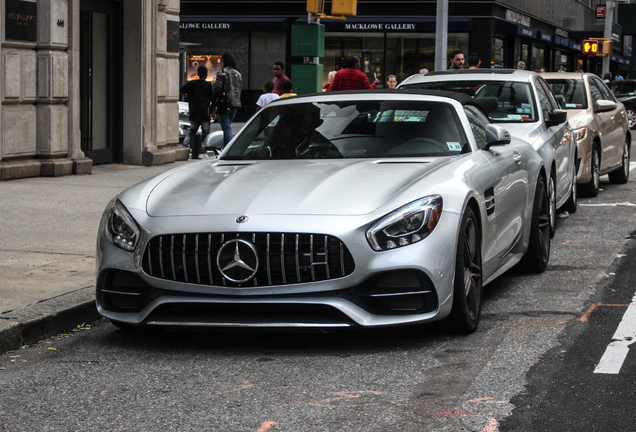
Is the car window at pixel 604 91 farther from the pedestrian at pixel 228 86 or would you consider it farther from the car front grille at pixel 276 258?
the car front grille at pixel 276 258

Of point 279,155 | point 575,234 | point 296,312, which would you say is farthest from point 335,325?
point 575,234

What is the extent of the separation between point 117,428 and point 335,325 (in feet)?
4.57

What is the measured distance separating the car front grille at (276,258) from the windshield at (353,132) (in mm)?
1468

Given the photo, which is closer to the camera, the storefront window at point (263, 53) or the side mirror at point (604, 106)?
the side mirror at point (604, 106)

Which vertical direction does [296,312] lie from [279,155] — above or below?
below

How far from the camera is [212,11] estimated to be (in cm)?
3778

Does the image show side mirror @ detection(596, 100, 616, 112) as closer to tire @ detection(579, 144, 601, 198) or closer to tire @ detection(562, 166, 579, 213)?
tire @ detection(579, 144, 601, 198)

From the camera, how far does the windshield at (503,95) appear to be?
10.3 metres

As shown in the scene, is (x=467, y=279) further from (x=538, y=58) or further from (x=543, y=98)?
(x=538, y=58)

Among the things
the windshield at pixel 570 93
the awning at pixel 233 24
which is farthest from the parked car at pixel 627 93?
the windshield at pixel 570 93

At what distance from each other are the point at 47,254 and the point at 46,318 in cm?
216

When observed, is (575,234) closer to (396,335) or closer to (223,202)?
(396,335)

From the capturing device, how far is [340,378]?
4840 mm

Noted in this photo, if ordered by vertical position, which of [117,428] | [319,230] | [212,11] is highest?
[212,11]
